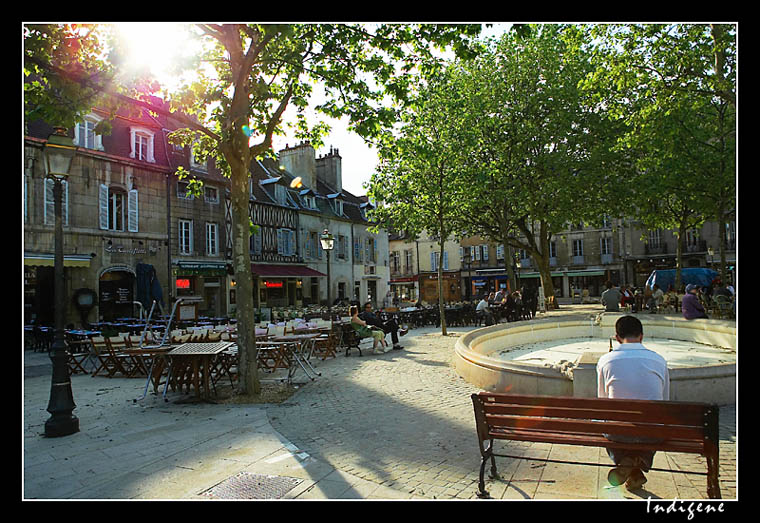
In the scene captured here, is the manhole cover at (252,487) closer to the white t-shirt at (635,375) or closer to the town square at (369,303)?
the town square at (369,303)

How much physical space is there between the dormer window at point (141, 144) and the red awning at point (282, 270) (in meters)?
7.49

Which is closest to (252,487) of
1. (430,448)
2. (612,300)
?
(430,448)

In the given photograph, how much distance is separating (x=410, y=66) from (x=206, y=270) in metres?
18.6

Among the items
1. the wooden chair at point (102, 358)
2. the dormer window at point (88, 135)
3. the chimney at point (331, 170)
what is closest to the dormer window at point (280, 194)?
the chimney at point (331, 170)

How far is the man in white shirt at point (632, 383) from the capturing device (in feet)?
11.3

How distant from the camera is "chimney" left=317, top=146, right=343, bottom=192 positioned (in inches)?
1443

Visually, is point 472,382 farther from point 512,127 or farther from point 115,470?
point 512,127

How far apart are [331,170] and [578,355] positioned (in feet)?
94.4

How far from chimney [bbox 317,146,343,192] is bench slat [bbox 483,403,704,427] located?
3357 cm

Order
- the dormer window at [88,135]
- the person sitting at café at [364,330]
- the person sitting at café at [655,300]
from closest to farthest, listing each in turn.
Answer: the person sitting at café at [364,330] → the dormer window at [88,135] → the person sitting at café at [655,300]

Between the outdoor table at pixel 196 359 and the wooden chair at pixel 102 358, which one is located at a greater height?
the outdoor table at pixel 196 359
